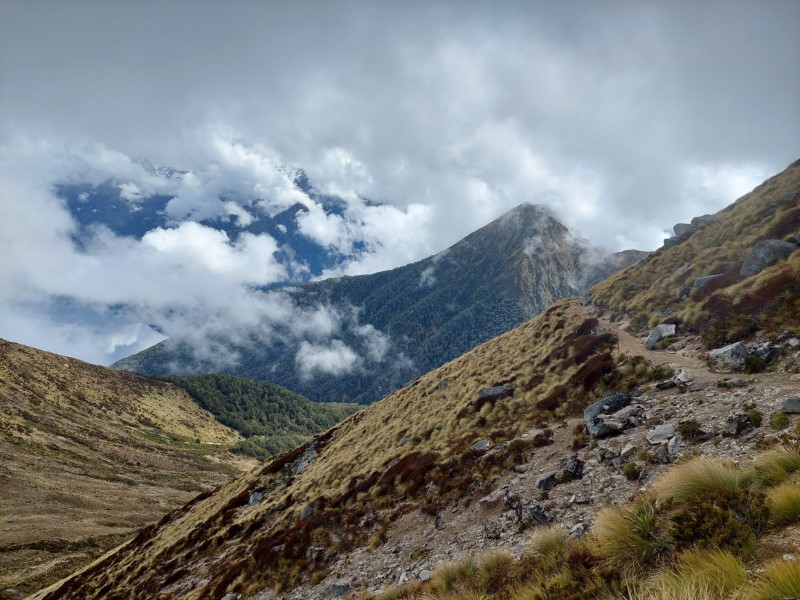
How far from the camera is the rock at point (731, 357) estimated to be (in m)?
18.7

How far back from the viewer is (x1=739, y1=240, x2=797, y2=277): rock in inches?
995

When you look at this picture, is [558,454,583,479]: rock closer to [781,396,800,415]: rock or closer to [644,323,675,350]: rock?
[781,396,800,415]: rock

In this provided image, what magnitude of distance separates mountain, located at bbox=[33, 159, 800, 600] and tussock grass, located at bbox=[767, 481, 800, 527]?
37 millimetres

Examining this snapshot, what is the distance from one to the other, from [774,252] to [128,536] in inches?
5761

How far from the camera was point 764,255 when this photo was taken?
85.7ft

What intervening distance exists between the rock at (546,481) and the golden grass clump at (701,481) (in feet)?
26.8

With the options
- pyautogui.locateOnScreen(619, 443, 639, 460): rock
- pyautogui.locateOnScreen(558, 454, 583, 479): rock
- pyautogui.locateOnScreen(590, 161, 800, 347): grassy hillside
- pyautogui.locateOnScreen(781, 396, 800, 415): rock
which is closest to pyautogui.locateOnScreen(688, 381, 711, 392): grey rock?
pyautogui.locateOnScreen(781, 396, 800, 415): rock

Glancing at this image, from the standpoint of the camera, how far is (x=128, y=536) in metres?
107

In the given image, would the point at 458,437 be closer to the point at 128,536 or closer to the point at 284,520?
the point at 284,520

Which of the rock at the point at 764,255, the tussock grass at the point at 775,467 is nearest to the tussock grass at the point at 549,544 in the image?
Result: the tussock grass at the point at 775,467

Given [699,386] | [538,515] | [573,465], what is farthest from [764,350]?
[538,515]

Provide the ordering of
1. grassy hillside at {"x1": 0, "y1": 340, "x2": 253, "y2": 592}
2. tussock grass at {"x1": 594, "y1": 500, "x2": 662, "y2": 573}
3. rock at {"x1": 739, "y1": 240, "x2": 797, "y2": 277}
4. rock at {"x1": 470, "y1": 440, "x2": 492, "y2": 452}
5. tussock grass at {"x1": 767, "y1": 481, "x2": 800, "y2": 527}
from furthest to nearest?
1. grassy hillside at {"x1": 0, "y1": 340, "x2": 253, "y2": 592}
2. rock at {"x1": 739, "y1": 240, "x2": 797, "y2": 277}
3. rock at {"x1": 470, "y1": 440, "x2": 492, "y2": 452}
4. tussock grass at {"x1": 594, "y1": 500, "x2": 662, "y2": 573}
5. tussock grass at {"x1": 767, "y1": 481, "x2": 800, "y2": 527}

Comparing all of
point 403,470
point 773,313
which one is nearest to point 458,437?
point 403,470

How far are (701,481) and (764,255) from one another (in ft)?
83.4
